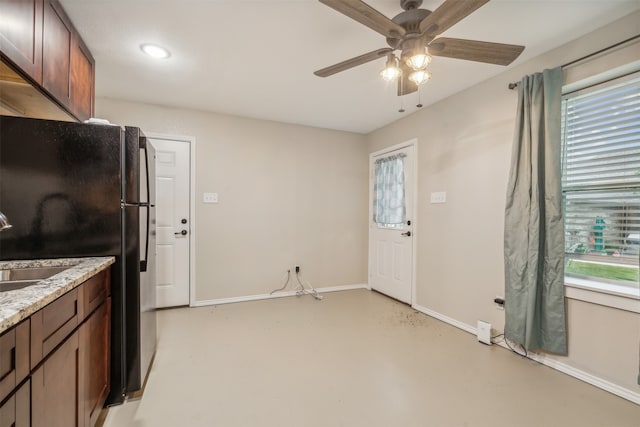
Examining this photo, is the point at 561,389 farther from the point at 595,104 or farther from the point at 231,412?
the point at 231,412

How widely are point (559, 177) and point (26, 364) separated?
3.03 meters

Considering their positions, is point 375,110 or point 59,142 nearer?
point 59,142

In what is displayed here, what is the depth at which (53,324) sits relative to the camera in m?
1.05

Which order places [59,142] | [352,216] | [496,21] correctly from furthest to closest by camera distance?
1. [352,216]
2. [496,21]
3. [59,142]

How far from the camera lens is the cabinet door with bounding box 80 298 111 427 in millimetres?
1332

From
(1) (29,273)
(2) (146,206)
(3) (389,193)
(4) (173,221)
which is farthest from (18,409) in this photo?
(3) (389,193)

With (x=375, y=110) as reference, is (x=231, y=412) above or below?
below

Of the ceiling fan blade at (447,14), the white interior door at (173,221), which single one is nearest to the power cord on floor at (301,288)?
the white interior door at (173,221)

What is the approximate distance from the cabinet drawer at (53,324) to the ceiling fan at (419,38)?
1661mm

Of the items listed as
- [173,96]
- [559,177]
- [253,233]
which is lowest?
[253,233]

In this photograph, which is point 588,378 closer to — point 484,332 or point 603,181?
point 484,332

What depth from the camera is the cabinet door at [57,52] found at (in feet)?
5.14

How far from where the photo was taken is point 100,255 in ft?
5.36

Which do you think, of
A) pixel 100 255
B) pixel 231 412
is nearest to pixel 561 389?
pixel 231 412
